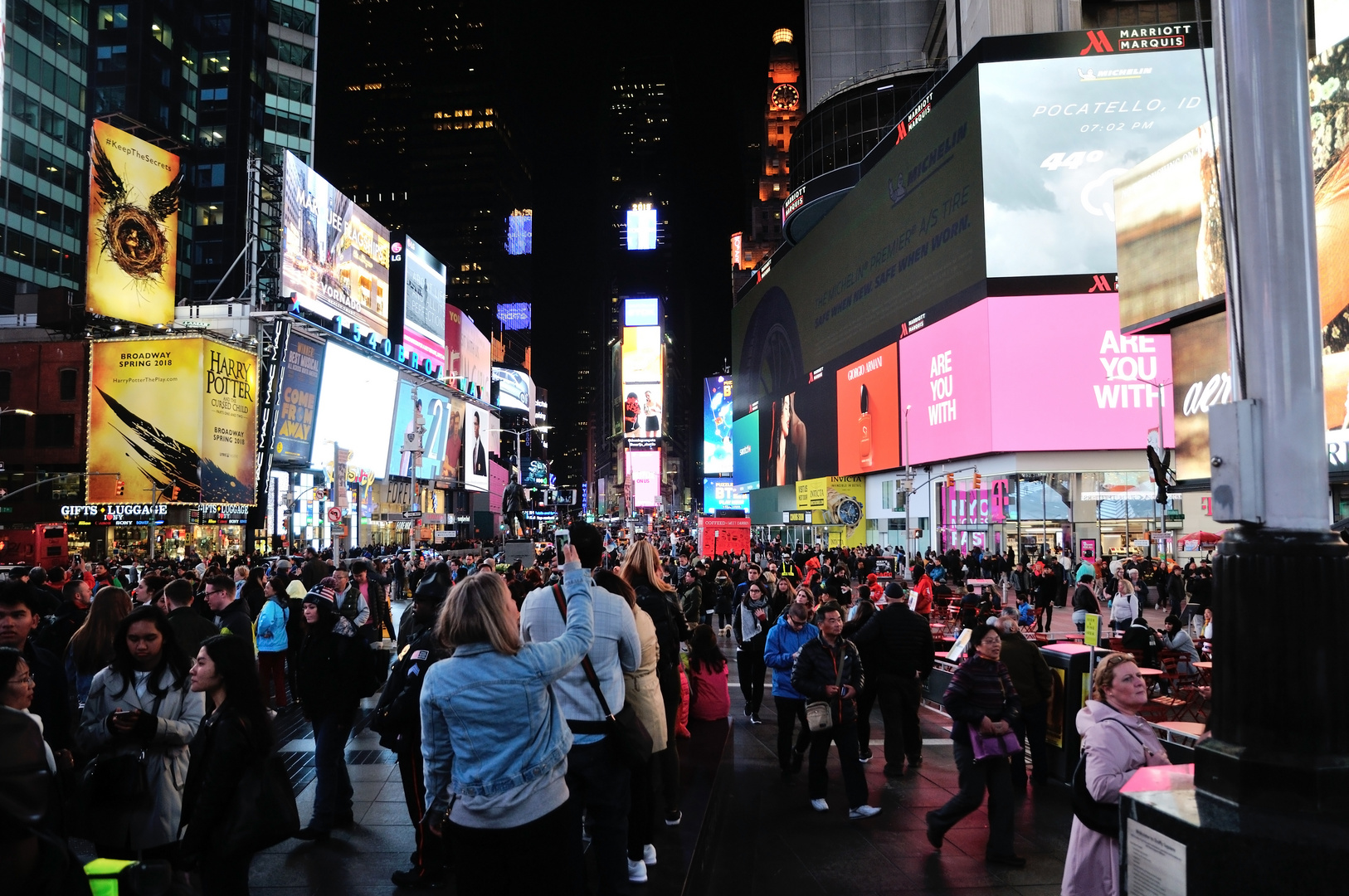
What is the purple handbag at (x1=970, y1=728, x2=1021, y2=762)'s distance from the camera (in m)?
6.08

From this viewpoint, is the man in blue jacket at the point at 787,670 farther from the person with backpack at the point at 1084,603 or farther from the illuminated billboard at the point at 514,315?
the illuminated billboard at the point at 514,315

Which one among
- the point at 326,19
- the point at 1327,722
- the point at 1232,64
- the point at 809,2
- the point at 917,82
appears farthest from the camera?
the point at 326,19

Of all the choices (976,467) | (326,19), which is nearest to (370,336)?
(976,467)

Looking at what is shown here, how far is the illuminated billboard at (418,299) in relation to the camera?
69.4 meters

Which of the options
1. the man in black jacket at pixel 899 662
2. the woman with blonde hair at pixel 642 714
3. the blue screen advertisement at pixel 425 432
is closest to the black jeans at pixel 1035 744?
the man in black jacket at pixel 899 662

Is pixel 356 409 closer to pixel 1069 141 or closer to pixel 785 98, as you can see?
pixel 1069 141

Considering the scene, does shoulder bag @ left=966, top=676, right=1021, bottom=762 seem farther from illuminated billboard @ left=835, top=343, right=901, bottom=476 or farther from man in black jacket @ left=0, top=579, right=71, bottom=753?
illuminated billboard @ left=835, top=343, right=901, bottom=476

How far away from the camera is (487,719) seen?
3334 millimetres

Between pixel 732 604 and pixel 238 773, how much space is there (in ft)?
51.3

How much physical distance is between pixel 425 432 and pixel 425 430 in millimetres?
5360

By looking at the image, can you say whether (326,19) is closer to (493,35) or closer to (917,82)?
(493,35)

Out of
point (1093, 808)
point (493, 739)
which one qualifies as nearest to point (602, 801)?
point (493, 739)

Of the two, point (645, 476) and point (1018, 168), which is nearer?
point (1018, 168)

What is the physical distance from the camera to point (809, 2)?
3351 inches
